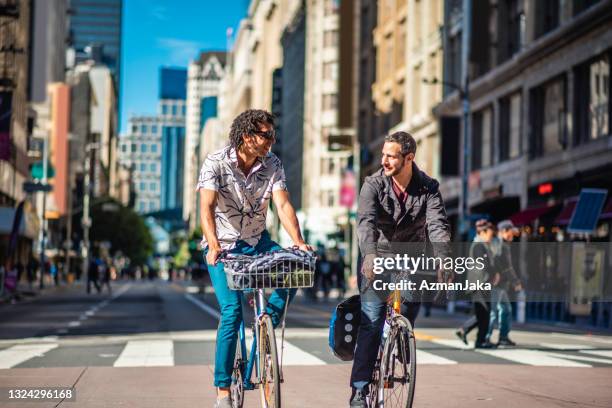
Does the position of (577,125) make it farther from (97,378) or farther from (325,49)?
(325,49)

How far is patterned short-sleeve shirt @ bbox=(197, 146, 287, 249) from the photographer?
7043 mm

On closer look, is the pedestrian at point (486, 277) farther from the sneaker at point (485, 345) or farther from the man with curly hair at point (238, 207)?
the man with curly hair at point (238, 207)

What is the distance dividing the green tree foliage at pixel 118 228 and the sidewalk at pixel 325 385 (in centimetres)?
11191

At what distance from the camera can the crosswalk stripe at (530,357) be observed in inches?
505

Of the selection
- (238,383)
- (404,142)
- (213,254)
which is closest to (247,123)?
(213,254)

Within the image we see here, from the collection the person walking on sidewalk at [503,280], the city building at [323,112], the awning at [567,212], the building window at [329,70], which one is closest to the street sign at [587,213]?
the awning at [567,212]

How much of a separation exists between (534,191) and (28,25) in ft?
138

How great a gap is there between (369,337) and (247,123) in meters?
1.51

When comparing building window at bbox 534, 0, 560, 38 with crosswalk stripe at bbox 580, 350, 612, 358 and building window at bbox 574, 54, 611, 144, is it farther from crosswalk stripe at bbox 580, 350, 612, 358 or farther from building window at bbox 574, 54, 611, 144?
crosswalk stripe at bbox 580, 350, 612, 358

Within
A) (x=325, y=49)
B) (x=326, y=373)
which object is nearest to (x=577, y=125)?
(x=326, y=373)

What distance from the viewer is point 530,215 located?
35.7m

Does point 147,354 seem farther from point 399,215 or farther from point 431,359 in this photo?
point 399,215

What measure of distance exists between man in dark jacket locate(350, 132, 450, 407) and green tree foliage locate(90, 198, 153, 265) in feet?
381

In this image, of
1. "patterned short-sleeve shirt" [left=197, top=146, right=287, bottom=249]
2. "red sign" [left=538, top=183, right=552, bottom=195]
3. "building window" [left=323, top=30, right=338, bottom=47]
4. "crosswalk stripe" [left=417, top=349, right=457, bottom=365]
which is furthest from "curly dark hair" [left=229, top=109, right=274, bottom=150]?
"building window" [left=323, top=30, right=338, bottom=47]
